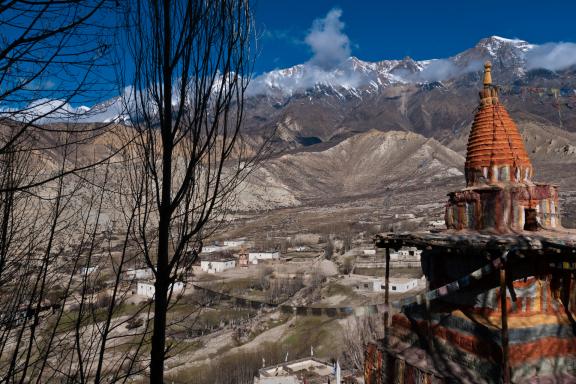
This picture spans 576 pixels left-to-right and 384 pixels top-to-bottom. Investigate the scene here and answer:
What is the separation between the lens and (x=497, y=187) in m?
8.98

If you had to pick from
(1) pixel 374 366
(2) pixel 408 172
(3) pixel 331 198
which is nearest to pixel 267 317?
(1) pixel 374 366

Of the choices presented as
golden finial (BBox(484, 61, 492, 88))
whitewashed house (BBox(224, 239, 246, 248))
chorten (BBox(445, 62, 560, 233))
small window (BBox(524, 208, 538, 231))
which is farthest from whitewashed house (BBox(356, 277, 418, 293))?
whitewashed house (BBox(224, 239, 246, 248))

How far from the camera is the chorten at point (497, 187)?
8883 mm

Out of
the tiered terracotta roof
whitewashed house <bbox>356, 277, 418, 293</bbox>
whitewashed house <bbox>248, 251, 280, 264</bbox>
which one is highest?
the tiered terracotta roof

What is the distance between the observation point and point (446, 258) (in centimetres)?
905

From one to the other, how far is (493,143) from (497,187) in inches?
44.8

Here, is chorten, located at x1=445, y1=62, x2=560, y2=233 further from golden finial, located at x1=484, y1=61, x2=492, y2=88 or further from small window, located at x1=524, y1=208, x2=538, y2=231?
golden finial, located at x1=484, y1=61, x2=492, y2=88

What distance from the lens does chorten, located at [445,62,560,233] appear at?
888 centimetres

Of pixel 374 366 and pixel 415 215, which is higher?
pixel 415 215

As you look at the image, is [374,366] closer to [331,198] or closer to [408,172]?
[331,198]

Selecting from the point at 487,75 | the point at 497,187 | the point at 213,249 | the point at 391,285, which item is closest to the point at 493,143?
the point at 497,187

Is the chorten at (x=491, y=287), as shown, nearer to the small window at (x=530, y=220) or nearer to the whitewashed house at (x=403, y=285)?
the small window at (x=530, y=220)

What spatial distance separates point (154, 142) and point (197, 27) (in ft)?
3.53

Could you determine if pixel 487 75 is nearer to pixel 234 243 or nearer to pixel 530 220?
pixel 530 220
